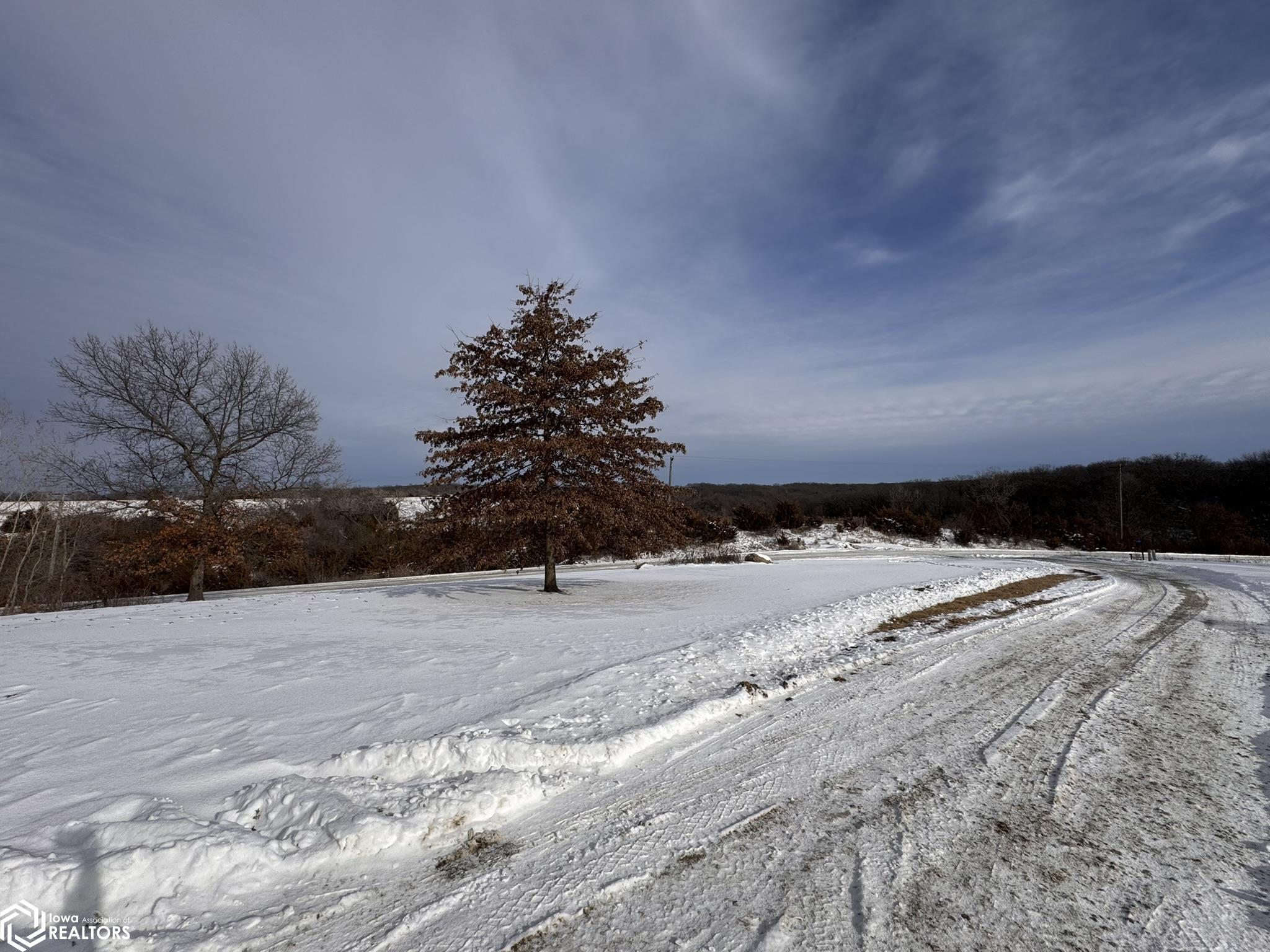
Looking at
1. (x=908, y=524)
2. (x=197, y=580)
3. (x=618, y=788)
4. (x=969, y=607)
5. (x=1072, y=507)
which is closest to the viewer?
(x=618, y=788)

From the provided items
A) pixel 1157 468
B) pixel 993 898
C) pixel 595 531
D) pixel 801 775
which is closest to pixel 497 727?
pixel 801 775

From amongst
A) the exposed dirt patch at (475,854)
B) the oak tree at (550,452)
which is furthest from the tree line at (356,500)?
the exposed dirt patch at (475,854)

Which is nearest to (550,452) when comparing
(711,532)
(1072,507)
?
(711,532)

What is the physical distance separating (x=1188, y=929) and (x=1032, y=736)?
2108 mm

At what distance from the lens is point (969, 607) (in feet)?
33.0

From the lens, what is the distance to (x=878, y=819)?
310cm

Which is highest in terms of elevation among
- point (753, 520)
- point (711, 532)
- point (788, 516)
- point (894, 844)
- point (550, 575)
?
point (788, 516)

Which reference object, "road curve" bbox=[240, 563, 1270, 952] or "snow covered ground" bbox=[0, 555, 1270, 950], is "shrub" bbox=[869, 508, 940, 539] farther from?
"road curve" bbox=[240, 563, 1270, 952]

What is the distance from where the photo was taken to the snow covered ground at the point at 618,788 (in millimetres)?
2408

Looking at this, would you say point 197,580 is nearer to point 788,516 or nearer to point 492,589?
point 492,589

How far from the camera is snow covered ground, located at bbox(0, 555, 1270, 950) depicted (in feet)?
7.90

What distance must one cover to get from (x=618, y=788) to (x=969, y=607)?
8.99 m

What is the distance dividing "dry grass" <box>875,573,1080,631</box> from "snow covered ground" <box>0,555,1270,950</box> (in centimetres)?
126

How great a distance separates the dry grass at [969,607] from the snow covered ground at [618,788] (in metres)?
1.26
